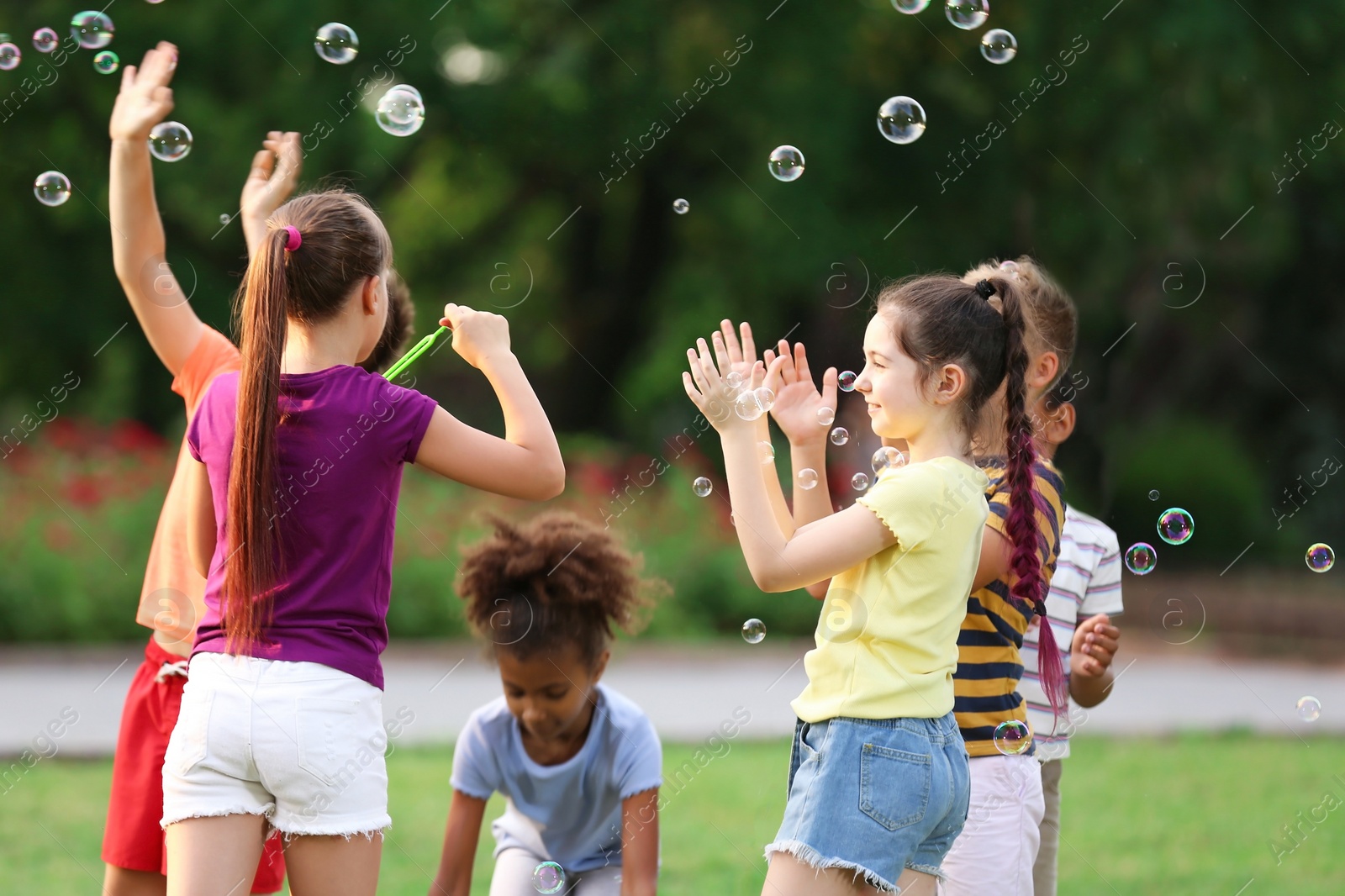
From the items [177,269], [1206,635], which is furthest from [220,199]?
[1206,635]

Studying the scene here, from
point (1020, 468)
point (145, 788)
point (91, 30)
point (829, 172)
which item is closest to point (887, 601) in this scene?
point (1020, 468)

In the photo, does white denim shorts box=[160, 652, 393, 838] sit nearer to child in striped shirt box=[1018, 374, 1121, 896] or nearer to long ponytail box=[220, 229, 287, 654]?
long ponytail box=[220, 229, 287, 654]

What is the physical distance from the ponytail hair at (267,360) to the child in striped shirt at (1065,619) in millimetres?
1323

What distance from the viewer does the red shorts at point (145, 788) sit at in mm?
2510

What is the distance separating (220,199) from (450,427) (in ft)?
31.6

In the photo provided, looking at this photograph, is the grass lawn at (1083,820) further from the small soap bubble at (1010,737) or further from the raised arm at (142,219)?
the raised arm at (142,219)

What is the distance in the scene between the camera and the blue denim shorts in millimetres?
2000

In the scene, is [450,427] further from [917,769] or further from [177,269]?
[177,269]

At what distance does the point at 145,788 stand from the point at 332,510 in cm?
86

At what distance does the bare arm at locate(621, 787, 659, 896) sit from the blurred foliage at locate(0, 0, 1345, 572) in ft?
17.6

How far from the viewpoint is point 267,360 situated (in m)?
2.01

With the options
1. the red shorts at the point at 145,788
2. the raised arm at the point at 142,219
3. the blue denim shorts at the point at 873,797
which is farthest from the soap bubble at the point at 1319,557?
the raised arm at the point at 142,219

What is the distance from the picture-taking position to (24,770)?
5.17m

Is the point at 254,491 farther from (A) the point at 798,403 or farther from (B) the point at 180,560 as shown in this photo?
(A) the point at 798,403
